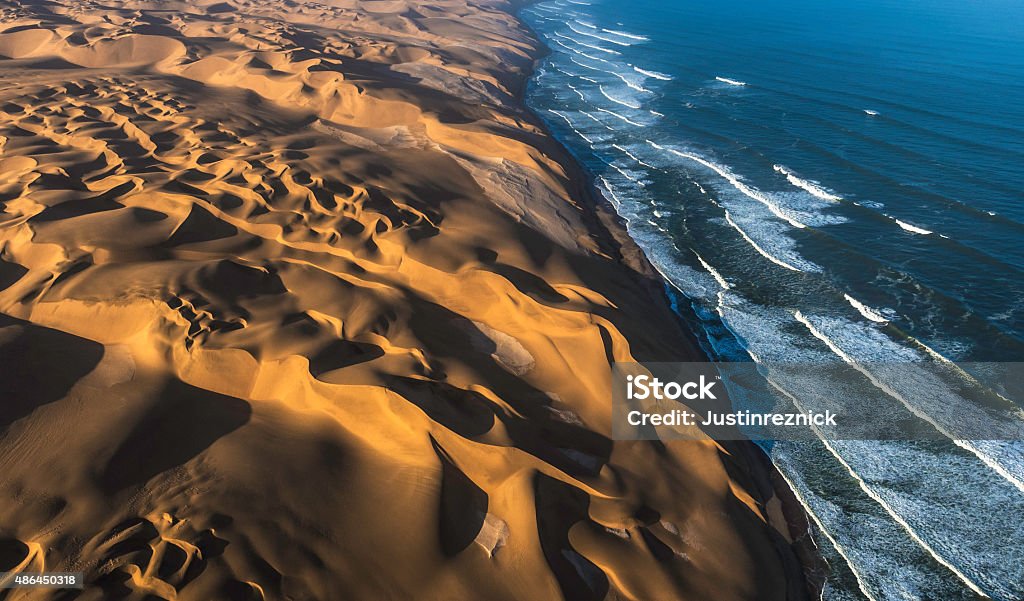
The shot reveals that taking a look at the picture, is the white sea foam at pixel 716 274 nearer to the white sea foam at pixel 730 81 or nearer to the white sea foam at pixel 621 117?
the white sea foam at pixel 621 117

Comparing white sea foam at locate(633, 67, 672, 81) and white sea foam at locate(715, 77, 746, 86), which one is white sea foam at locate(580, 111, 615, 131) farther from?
white sea foam at locate(715, 77, 746, 86)

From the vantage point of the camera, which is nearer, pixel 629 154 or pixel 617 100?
pixel 629 154

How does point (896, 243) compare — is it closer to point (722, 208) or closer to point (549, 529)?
point (722, 208)

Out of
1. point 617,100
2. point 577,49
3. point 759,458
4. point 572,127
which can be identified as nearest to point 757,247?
point 759,458

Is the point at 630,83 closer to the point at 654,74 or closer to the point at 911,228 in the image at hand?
the point at 654,74

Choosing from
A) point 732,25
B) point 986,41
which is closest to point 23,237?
point 732,25

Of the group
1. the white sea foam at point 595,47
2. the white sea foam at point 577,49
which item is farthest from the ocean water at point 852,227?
the white sea foam at point 595,47

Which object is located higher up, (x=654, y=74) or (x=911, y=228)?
(x=654, y=74)

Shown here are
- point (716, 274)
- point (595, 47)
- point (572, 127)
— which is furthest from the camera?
point (595, 47)
